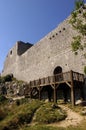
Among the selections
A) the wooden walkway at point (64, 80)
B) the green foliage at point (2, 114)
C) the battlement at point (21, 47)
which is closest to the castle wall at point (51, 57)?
the wooden walkway at point (64, 80)

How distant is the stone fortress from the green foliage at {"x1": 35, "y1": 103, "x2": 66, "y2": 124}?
7861 mm

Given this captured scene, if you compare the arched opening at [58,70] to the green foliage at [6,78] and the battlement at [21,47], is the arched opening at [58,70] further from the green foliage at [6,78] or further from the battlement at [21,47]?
the battlement at [21,47]

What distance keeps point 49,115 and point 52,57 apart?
46.0ft

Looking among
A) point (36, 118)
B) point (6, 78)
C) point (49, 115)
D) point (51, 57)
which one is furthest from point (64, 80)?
point (6, 78)

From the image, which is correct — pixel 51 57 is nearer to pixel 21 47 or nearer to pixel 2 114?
pixel 2 114

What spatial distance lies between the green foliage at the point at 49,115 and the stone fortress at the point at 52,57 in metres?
7.86

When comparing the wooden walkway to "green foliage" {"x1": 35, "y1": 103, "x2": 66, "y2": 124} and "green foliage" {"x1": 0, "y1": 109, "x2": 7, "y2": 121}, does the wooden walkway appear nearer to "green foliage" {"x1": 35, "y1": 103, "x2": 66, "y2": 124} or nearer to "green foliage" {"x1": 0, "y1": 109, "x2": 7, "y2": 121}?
"green foliage" {"x1": 35, "y1": 103, "x2": 66, "y2": 124}

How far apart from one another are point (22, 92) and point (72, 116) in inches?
613

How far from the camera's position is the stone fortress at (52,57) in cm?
2505

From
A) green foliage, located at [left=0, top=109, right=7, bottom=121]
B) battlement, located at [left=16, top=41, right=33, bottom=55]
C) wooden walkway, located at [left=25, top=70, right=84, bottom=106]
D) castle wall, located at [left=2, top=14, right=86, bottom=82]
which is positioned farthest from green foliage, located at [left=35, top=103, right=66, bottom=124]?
battlement, located at [left=16, top=41, right=33, bottom=55]

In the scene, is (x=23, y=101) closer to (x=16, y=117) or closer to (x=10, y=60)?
(x=16, y=117)

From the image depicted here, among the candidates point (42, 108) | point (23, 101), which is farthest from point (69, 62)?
point (42, 108)

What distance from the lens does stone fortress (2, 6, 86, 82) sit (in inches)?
986

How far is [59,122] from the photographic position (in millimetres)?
14859
